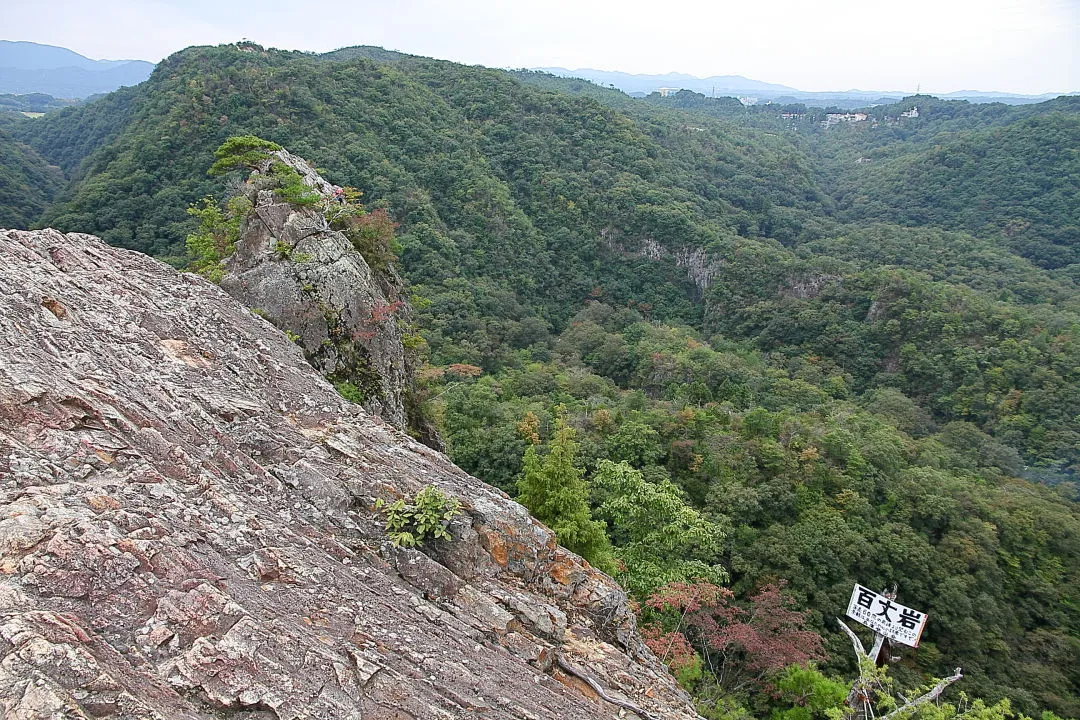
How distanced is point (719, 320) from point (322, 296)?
49.0m

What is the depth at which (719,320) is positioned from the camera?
5628cm

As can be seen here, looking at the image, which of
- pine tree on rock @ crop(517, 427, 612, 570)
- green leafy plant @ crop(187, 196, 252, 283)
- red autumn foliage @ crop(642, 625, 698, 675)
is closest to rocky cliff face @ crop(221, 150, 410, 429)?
green leafy plant @ crop(187, 196, 252, 283)

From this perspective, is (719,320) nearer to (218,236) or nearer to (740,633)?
(740,633)

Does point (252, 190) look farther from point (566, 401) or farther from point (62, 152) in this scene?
point (62, 152)

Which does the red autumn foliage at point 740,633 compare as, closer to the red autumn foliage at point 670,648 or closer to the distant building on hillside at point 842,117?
the red autumn foliage at point 670,648

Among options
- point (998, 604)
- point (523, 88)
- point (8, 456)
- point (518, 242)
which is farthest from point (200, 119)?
point (998, 604)

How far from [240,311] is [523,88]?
76.5 m

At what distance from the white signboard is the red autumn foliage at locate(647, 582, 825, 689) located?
1607 mm

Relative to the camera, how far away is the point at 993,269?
183ft

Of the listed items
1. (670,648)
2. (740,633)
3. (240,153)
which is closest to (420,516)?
(670,648)

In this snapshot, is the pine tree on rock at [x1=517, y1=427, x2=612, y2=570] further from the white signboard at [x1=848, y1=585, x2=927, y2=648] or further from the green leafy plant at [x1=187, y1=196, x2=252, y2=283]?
the green leafy plant at [x1=187, y1=196, x2=252, y2=283]

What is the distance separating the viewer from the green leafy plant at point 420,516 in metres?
7.04

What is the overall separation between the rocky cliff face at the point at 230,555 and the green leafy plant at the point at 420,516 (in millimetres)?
183

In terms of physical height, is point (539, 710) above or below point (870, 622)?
above
